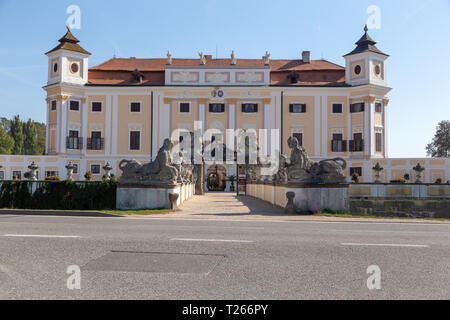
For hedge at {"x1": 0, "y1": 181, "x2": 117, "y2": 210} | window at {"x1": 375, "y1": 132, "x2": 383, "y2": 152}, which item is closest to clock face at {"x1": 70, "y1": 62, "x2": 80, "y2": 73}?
hedge at {"x1": 0, "y1": 181, "x2": 117, "y2": 210}

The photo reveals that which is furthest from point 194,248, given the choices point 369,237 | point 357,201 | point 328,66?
point 328,66

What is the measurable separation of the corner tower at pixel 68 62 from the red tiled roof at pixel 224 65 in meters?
1.75

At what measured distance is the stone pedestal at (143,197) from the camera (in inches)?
662

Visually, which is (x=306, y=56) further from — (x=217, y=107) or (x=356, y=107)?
(x=217, y=107)

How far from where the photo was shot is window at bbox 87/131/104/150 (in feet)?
153

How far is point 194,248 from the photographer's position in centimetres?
728

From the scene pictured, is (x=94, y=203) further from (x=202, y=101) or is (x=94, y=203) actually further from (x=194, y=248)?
(x=202, y=101)

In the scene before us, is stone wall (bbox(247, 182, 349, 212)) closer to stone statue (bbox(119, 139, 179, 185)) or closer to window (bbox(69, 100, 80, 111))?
stone statue (bbox(119, 139, 179, 185))

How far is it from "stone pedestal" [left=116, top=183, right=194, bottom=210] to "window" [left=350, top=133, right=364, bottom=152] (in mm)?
32914

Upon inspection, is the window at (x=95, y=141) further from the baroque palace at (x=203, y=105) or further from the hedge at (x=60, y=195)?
the hedge at (x=60, y=195)

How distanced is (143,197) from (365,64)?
3633cm

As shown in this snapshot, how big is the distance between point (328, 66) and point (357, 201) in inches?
1172
